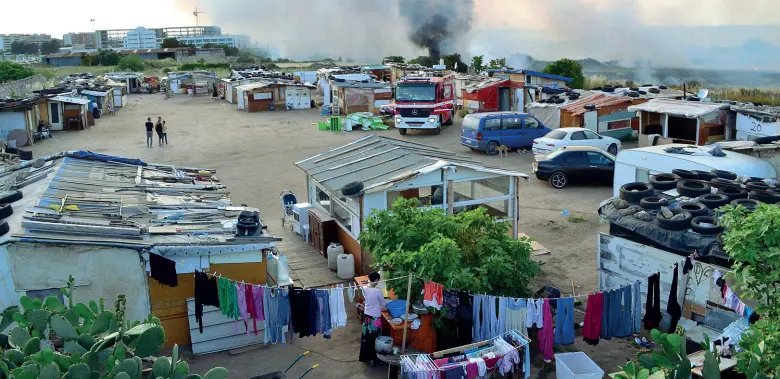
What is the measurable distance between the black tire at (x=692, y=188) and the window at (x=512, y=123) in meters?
15.9

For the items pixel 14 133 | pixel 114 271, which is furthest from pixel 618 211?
pixel 14 133

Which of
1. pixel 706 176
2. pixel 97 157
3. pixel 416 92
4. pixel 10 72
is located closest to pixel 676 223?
pixel 706 176

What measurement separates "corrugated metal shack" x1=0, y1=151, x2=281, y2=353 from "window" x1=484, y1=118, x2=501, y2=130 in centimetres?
1687

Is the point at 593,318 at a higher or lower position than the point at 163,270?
lower

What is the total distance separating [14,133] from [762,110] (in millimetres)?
32296

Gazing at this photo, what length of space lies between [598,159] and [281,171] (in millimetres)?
11542

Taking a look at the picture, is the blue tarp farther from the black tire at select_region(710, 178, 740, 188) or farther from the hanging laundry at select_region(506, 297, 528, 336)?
the black tire at select_region(710, 178, 740, 188)

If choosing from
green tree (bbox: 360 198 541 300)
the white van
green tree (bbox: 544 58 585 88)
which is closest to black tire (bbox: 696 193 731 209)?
green tree (bbox: 360 198 541 300)

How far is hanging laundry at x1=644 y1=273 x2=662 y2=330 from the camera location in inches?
437

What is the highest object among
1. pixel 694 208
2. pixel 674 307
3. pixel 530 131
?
pixel 694 208

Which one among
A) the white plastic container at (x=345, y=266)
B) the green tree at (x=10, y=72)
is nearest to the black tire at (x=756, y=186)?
the white plastic container at (x=345, y=266)

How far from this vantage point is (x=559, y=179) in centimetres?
2258

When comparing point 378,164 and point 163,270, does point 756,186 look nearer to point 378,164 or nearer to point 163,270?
point 378,164

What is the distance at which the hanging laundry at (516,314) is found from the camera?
10461mm
